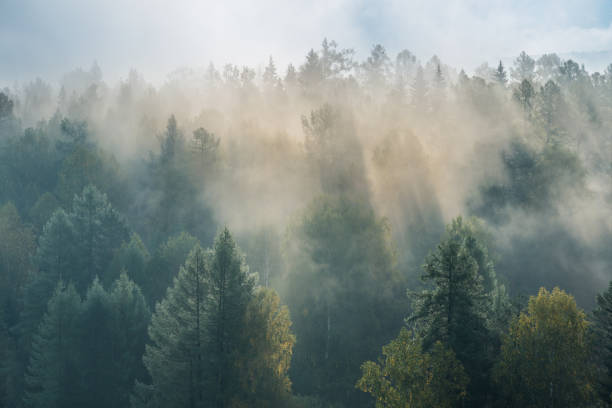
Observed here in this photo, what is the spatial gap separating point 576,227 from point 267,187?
42744 millimetres

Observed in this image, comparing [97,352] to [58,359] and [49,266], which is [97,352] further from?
[49,266]

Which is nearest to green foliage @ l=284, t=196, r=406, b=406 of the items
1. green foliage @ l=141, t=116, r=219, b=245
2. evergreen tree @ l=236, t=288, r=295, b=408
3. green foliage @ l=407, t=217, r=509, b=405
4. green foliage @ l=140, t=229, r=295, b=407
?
evergreen tree @ l=236, t=288, r=295, b=408

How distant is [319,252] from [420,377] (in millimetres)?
19050

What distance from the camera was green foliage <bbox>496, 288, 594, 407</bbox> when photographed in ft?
57.6

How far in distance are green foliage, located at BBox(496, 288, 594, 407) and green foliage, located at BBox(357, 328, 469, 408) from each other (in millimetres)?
2475

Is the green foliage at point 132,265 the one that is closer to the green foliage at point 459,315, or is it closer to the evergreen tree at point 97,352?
the evergreen tree at point 97,352

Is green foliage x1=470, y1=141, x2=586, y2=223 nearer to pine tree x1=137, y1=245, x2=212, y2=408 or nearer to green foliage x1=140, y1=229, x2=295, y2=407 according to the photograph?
green foliage x1=140, y1=229, x2=295, y2=407

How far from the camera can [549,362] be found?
709 inches

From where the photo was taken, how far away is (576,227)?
5422cm

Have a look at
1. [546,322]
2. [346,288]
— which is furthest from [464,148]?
[546,322]

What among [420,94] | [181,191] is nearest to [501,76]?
[420,94]

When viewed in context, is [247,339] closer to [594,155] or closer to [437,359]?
[437,359]

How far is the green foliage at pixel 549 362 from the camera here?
17.6m

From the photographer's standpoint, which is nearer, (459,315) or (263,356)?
(459,315)
